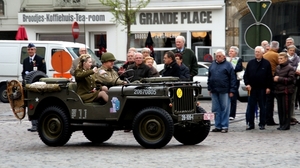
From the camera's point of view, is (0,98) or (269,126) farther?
(0,98)

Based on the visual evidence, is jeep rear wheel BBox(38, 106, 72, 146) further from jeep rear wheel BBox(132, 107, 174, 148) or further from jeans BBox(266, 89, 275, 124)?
jeans BBox(266, 89, 275, 124)

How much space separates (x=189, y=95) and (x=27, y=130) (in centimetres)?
539

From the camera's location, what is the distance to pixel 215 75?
18.1 metres

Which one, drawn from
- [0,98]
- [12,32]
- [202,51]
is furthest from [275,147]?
[12,32]

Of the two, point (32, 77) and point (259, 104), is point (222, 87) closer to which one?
point (259, 104)

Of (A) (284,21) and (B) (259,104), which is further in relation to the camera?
(A) (284,21)

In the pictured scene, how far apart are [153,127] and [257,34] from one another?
589cm

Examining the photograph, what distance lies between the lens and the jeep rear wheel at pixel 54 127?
15203mm

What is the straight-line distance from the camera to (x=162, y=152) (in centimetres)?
1384

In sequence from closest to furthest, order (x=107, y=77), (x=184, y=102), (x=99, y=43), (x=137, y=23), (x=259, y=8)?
(x=184, y=102)
(x=107, y=77)
(x=259, y=8)
(x=99, y=43)
(x=137, y=23)

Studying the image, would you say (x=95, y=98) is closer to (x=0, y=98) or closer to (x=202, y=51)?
(x=0, y=98)

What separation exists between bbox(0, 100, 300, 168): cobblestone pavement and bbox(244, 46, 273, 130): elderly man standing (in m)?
0.36

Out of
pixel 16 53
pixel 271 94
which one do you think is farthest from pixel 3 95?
pixel 271 94

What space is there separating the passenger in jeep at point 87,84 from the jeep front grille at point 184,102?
1.33 meters
